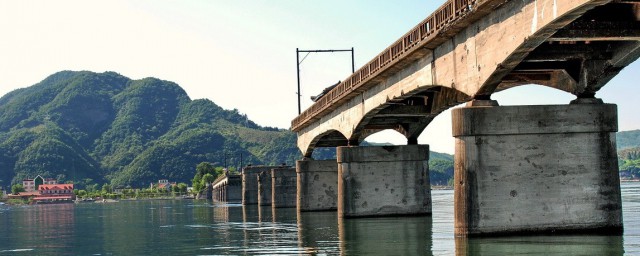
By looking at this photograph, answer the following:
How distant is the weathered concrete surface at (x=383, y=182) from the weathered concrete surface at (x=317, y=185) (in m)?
19.2

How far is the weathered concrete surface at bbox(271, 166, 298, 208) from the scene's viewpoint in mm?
99625

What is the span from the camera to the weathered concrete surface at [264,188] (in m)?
115

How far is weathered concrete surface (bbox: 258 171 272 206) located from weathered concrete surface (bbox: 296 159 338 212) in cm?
3345

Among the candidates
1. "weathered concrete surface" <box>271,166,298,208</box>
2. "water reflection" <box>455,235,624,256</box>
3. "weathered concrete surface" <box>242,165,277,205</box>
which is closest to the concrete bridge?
"water reflection" <box>455,235,624,256</box>

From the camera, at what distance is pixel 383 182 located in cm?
6153

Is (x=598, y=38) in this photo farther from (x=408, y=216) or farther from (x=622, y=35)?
(x=408, y=216)

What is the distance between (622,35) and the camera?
30.5 meters

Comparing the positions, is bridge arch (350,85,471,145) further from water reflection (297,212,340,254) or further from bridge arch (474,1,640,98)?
bridge arch (474,1,640,98)

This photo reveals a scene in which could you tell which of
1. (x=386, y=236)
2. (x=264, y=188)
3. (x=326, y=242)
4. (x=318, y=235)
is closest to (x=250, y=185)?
(x=264, y=188)

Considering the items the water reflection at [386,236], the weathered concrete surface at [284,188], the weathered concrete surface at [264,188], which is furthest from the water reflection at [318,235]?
the weathered concrete surface at [264,188]

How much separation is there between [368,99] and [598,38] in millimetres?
27037

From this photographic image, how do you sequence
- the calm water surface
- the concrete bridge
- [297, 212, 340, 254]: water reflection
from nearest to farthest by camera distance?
the concrete bridge < the calm water surface < [297, 212, 340, 254]: water reflection

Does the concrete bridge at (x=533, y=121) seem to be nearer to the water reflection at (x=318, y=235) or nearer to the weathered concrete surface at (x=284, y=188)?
the water reflection at (x=318, y=235)

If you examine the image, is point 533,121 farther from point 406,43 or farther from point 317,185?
point 317,185
